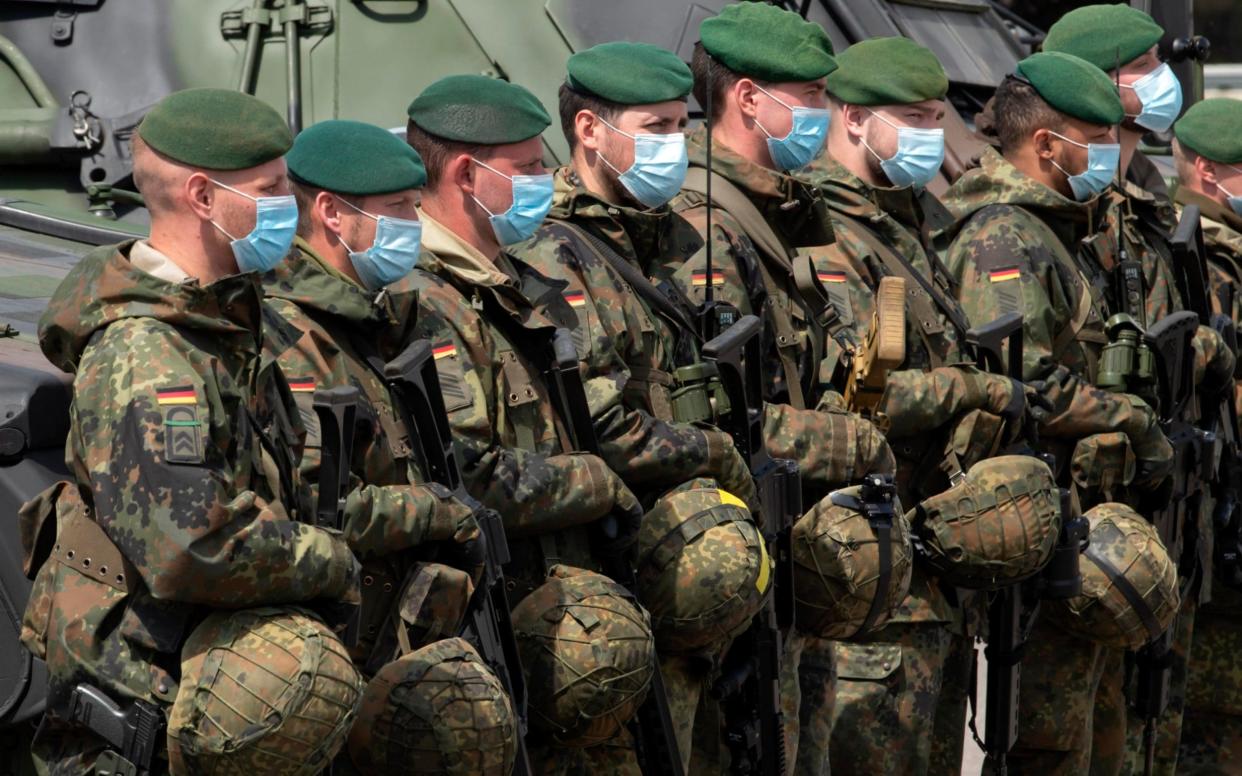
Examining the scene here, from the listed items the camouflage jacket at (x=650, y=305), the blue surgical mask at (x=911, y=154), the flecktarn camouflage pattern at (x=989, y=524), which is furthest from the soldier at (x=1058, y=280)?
the camouflage jacket at (x=650, y=305)

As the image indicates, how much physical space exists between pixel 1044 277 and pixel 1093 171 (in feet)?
1.64

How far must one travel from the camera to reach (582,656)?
174 inches

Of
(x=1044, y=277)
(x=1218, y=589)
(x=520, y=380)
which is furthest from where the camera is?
(x=1218, y=589)

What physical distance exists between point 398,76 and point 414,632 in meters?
3.28

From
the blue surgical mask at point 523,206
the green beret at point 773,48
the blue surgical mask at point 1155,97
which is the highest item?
the blue surgical mask at point 523,206

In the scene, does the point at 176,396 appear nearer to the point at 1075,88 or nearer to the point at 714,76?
the point at 714,76

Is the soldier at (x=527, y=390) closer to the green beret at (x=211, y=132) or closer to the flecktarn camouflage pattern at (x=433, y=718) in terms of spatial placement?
the flecktarn camouflage pattern at (x=433, y=718)

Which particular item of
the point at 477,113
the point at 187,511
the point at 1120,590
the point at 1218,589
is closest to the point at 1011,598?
the point at 1120,590

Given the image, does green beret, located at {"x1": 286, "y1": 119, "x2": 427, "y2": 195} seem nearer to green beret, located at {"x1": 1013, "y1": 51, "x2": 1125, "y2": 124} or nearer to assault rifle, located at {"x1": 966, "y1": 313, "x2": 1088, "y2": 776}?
assault rifle, located at {"x1": 966, "y1": 313, "x2": 1088, "y2": 776}

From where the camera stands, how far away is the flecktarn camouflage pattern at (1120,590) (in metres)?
6.07

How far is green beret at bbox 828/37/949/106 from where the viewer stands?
19.8ft

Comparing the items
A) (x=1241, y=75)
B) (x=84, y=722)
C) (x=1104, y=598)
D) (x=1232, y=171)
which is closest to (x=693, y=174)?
(x=1104, y=598)

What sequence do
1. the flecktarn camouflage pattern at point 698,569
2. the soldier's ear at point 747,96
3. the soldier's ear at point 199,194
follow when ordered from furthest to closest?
1. the soldier's ear at point 747,96
2. the flecktarn camouflage pattern at point 698,569
3. the soldier's ear at point 199,194

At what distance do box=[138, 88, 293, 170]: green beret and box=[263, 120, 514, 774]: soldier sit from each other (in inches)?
14.2
